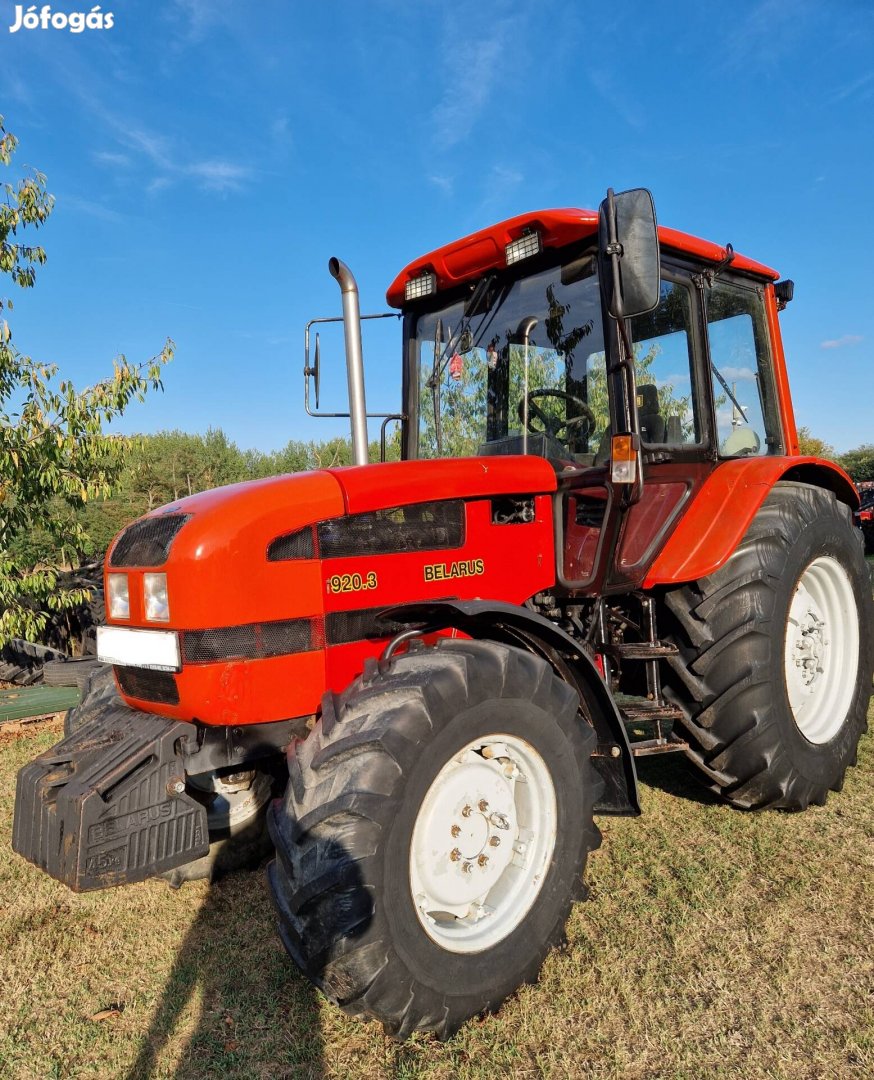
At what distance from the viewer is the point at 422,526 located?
284 cm

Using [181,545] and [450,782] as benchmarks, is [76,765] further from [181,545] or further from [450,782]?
[450,782]

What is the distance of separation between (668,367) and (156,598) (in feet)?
7.76

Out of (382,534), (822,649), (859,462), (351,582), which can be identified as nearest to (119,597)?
(351,582)

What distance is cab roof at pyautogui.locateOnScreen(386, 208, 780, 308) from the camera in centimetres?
318

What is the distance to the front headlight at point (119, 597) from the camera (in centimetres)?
271

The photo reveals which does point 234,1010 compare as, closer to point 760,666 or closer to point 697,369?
point 760,666

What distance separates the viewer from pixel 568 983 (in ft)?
8.14

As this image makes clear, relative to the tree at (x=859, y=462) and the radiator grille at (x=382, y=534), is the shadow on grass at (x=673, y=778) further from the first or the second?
the tree at (x=859, y=462)

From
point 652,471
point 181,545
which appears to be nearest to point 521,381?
point 652,471

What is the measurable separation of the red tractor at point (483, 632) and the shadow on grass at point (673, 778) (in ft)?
1.57

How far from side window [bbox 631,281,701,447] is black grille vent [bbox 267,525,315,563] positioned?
1651mm

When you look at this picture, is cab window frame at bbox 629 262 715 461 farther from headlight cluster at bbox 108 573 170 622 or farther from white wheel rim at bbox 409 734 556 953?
headlight cluster at bbox 108 573 170 622

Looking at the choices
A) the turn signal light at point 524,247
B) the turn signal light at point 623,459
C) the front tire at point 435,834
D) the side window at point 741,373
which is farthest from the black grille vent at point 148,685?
the side window at point 741,373

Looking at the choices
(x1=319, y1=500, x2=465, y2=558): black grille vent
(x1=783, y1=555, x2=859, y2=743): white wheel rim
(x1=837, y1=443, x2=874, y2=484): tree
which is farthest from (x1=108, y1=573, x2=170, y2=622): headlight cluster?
(x1=837, y1=443, x2=874, y2=484): tree
